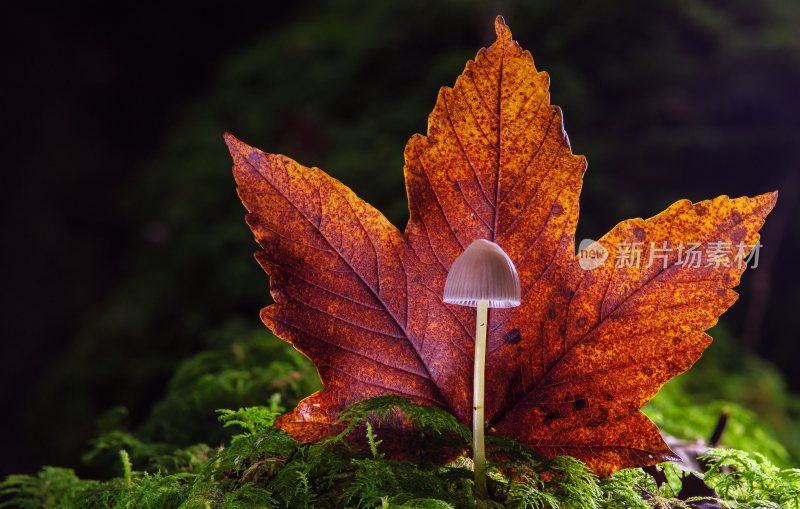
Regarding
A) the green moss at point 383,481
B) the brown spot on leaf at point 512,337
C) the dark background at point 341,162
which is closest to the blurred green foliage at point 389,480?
the green moss at point 383,481

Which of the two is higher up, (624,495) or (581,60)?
(581,60)

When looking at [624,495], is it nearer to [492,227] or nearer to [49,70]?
[492,227]

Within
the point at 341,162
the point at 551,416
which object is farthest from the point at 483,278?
the point at 341,162

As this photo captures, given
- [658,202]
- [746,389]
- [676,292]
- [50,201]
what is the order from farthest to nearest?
[50,201] → [658,202] → [746,389] → [676,292]

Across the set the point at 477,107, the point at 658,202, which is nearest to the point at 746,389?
the point at 658,202

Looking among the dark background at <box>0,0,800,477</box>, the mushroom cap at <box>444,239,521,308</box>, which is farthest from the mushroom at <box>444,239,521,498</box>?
the dark background at <box>0,0,800,477</box>

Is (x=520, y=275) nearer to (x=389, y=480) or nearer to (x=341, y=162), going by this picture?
(x=389, y=480)

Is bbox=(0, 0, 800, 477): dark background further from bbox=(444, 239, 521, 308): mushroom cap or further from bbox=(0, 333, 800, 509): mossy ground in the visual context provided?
bbox=(444, 239, 521, 308): mushroom cap
